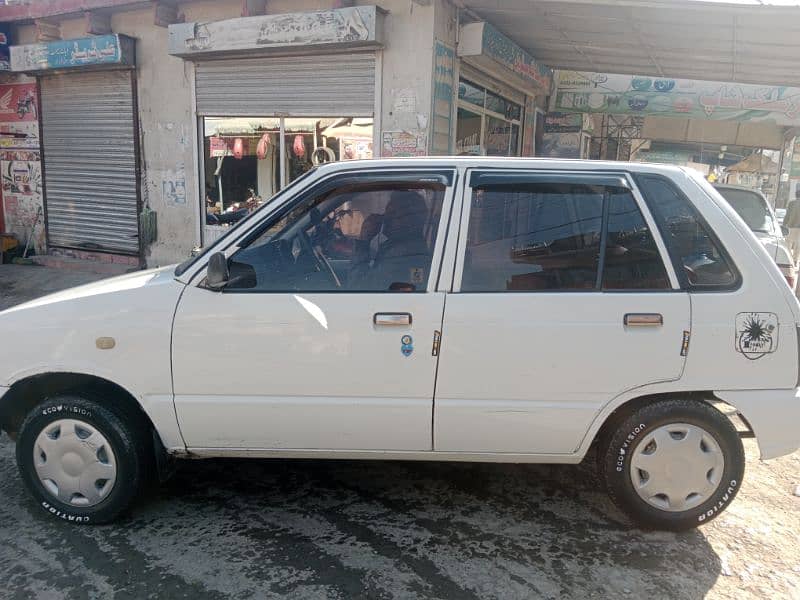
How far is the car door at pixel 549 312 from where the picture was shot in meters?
3.06

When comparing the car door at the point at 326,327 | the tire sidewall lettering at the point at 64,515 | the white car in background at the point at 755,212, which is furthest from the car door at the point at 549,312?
the white car in background at the point at 755,212

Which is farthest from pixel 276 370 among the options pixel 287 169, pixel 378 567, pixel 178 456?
pixel 287 169

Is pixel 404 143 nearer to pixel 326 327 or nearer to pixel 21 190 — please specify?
pixel 326 327

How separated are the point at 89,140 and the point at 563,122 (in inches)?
384

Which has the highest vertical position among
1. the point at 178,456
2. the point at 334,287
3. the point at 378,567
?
the point at 334,287

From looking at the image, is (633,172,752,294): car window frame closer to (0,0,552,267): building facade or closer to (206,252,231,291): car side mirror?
(206,252,231,291): car side mirror

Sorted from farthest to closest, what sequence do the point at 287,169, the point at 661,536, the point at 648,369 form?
the point at 287,169
the point at 661,536
the point at 648,369

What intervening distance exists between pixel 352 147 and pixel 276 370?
6.35 metres

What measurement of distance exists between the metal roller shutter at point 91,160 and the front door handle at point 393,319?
353 inches

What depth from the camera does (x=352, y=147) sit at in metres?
8.97

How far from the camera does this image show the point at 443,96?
27.8ft

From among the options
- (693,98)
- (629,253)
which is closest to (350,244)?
(629,253)

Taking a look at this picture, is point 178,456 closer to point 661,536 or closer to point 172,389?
point 172,389

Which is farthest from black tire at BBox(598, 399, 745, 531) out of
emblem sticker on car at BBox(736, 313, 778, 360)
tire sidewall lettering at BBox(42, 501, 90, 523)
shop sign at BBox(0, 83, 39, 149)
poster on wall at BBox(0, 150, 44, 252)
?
shop sign at BBox(0, 83, 39, 149)
